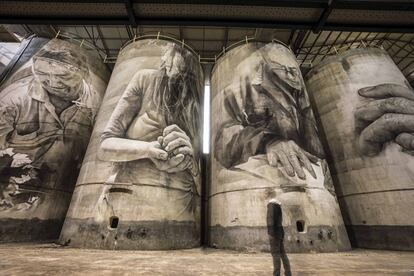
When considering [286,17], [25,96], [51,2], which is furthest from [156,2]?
[25,96]

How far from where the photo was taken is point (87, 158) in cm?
1154

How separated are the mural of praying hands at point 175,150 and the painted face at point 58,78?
7.85 meters

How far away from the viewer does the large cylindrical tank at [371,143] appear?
11203mm

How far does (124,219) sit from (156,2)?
28.8ft

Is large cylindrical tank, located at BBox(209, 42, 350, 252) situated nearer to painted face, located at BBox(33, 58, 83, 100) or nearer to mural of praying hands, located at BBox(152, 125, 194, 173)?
mural of praying hands, located at BBox(152, 125, 194, 173)

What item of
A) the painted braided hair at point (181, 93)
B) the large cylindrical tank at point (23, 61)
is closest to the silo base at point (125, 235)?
the painted braided hair at point (181, 93)

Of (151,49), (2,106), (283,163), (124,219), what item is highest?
(151,49)

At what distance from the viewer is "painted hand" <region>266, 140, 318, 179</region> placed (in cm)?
1046

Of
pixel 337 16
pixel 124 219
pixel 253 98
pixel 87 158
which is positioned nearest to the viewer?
pixel 337 16

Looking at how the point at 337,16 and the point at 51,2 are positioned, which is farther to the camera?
the point at 337,16

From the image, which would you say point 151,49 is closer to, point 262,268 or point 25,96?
point 25,96

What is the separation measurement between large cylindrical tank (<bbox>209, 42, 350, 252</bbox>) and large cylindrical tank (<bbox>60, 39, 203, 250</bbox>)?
1.68 meters

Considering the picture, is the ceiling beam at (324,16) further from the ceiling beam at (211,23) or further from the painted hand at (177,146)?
the painted hand at (177,146)

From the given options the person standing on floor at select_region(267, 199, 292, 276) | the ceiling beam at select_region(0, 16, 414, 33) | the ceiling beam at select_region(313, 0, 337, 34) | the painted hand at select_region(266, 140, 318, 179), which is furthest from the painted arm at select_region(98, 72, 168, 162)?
the ceiling beam at select_region(313, 0, 337, 34)
